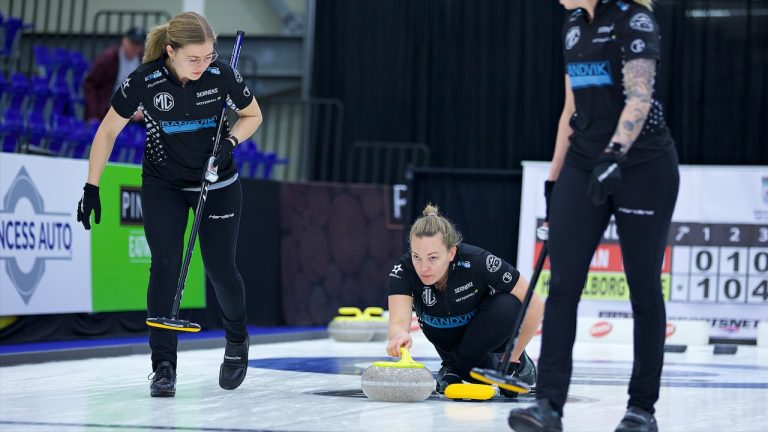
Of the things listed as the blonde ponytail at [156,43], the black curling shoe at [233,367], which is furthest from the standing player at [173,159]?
the black curling shoe at [233,367]

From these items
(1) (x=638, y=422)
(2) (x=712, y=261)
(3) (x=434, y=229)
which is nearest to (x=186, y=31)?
(3) (x=434, y=229)

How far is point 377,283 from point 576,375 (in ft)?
14.7

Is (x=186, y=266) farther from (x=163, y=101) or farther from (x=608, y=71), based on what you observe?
(x=608, y=71)

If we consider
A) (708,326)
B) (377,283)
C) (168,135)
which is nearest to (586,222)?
(168,135)

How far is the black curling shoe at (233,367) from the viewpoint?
4613 mm

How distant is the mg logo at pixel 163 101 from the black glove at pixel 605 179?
185 centimetres

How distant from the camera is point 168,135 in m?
4.46

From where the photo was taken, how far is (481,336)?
446 cm

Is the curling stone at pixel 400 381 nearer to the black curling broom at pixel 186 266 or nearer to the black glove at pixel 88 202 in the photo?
the black curling broom at pixel 186 266

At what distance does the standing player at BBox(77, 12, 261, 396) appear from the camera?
4359 mm

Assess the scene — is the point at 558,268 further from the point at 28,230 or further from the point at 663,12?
the point at 663,12

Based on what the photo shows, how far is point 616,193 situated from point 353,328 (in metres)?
5.19

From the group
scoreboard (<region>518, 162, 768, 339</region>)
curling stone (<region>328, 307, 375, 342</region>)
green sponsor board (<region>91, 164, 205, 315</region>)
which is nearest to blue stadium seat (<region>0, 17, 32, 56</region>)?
green sponsor board (<region>91, 164, 205, 315</region>)

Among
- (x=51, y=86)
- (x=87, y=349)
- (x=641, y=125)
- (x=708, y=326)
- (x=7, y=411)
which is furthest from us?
(x=51, y=86)
